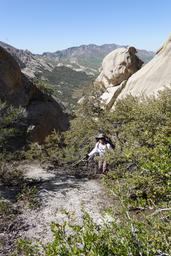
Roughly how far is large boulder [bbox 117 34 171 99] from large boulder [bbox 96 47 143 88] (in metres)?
5.55

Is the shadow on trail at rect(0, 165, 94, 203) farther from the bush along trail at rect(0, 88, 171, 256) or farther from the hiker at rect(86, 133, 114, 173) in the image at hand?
the hiker at rect(86, 133, 114, 173)

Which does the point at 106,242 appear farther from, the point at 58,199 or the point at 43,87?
the point at 43,87

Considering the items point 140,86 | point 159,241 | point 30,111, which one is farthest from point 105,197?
point 140,86

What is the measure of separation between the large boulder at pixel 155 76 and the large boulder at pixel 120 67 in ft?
18.2

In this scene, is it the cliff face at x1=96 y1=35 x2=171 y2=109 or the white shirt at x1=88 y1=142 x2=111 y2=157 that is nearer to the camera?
the white shirt at x1=88 y1=142 x2=111 y2=157

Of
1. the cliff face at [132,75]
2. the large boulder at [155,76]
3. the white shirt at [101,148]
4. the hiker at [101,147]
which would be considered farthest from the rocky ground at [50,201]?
the large boulder at [155,76]

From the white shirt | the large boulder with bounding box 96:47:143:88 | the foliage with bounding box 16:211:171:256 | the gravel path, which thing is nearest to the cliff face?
the large boulder with bounding box 96:47:143:88

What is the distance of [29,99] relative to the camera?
2944 cm

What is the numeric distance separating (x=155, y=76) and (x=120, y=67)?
10973 mm

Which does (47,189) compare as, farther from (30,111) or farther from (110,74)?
(110,74)

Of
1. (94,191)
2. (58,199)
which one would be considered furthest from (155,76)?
(58,199)

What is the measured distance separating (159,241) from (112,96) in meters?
32.5

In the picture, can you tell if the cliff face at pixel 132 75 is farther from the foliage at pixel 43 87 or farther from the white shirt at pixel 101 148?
the white shirt at pixel 101 148

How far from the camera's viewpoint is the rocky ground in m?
12.0
